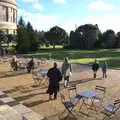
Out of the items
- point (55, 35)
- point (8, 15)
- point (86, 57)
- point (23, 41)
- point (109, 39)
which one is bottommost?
point (86, 57)

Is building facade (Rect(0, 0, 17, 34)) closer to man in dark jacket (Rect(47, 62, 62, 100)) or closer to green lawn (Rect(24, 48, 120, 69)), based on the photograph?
green lawn (Rect(24, 48, 120, 69))

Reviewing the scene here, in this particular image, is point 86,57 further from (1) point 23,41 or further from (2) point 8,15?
(2) point 8,15

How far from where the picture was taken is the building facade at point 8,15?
3909 inches

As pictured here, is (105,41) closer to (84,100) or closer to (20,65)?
(20,65)

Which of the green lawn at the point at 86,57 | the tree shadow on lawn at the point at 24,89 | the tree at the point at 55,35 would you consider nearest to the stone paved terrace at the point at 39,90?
the tree shadow on lawn at the point at 24,89

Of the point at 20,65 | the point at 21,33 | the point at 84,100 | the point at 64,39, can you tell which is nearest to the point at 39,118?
the point at 84,100

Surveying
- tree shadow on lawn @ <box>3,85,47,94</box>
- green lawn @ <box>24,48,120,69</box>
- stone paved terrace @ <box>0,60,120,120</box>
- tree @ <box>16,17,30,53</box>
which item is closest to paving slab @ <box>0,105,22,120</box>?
stone paved terrace @ <box>0,60,120,120</box>

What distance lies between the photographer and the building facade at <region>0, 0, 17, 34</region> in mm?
99300

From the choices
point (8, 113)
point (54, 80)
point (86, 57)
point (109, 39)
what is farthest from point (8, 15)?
point (8, 113)

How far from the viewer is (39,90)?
720 inches

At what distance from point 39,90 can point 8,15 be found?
86.7 metres

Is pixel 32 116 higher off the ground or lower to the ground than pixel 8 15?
lower

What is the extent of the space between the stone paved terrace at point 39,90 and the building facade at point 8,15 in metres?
75.7

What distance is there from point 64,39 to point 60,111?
7343cm
